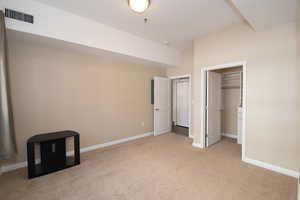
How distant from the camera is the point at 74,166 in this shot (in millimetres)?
2621

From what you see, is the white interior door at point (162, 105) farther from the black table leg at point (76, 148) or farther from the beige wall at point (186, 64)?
the black table leg at point (76, 148)

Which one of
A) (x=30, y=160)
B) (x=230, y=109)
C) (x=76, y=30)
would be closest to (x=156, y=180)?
(x=30, y=160)

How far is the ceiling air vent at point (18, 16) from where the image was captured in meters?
2.03

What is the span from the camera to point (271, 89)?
2.47 m

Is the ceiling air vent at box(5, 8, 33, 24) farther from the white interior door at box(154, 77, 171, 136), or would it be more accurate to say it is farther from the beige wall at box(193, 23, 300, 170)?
the beige wall at box(193, 23, 300, 170)

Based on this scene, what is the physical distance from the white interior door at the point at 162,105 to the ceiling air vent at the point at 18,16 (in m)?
3.22

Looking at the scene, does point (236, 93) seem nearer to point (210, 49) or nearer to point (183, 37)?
point (210, 49)

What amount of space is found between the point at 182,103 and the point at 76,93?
379 cm

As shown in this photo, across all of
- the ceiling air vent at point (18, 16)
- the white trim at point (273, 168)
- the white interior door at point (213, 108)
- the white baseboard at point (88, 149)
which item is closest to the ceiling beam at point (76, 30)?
the ceiling air vent at point (18, 16)

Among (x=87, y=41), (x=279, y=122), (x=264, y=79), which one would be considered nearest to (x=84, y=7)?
(x=87, y=41)

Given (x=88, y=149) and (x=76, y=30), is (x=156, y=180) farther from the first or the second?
(x=76, y=30)

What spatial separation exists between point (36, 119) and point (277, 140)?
4551 millimetres

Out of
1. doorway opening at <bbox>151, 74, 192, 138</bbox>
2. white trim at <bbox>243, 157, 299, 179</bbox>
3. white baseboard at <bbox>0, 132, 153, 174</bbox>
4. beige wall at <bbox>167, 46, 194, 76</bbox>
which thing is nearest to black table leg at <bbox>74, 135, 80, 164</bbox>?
white baseboard at <bbox>0, 132, 153, 174</bbox>

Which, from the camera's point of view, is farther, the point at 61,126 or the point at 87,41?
the point at 61,126
